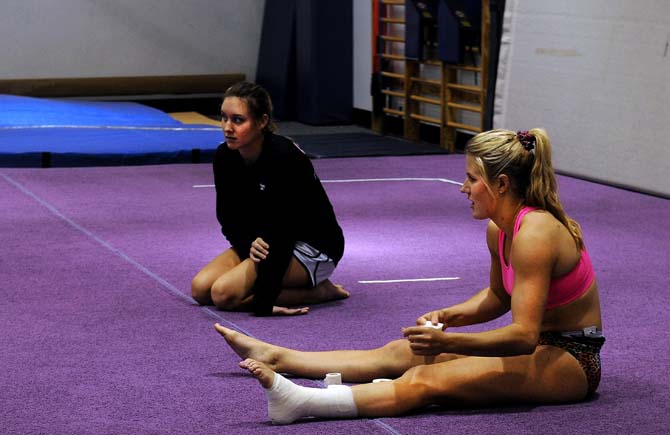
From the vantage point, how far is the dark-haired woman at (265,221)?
4.02m

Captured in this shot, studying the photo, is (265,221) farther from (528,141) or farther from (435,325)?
(528,141)

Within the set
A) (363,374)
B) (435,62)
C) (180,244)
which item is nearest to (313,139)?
(435,62)

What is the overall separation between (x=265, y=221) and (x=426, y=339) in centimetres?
154

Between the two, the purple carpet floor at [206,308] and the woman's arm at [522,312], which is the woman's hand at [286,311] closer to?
the purple carpet floor at [206,308]

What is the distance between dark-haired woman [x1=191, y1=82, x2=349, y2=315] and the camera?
402 centimetres

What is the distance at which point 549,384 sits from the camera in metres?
2.92

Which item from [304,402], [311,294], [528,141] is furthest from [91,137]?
[528,141]

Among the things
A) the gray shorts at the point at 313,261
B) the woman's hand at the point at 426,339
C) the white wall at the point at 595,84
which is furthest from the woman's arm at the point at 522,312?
the white wall at the point at 595,84

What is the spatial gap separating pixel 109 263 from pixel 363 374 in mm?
2094

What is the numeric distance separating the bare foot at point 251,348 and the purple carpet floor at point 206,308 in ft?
0.32

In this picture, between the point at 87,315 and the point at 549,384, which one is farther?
the point at 87,315

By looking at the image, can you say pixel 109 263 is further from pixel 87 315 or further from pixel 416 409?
pixel 416 409

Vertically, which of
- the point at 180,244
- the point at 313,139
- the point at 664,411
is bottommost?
the point at 313,139

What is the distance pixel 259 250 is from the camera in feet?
13.1
